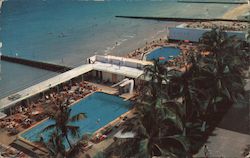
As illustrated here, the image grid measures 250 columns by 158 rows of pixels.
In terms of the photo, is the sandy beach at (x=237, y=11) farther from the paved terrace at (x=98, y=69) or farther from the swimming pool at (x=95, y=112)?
the swimming pool at (x=95, y=112)

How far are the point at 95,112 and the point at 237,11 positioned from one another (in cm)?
5687

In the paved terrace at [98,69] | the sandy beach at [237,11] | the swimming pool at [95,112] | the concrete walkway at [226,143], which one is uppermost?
the sandy beach at [237,11]

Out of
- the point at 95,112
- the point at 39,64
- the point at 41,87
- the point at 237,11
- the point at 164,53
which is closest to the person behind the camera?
the point at 95,112

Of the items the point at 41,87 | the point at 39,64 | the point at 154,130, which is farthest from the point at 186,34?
the point at 154,130

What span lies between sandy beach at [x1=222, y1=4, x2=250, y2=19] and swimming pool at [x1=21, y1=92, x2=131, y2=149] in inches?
1789

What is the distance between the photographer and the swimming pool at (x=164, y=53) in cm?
5181

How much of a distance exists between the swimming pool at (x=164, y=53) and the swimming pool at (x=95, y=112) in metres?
14.9

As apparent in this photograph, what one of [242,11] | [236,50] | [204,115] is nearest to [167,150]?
[204,115]

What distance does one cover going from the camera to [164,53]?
175 feet

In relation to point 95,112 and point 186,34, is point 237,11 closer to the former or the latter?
point 186,34

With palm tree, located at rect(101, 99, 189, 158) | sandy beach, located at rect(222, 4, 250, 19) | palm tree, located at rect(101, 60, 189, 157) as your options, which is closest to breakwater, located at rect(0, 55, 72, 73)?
Answer: palm tree, located at rect(101, 60, 189, 157)

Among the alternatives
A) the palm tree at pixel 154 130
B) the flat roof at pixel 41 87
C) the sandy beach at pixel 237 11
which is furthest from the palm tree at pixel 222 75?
the sandy beach at pixel 237 11

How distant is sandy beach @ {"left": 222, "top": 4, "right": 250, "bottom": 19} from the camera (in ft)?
245

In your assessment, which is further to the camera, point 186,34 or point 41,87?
point 186,34
